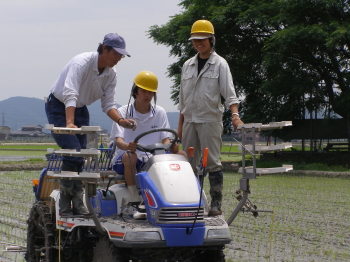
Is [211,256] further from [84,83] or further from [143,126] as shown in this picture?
[84,83]

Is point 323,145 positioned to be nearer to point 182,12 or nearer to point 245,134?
point 182,12

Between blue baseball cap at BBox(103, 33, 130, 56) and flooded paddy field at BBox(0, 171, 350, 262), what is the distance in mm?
1891

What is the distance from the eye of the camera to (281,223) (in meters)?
8.78

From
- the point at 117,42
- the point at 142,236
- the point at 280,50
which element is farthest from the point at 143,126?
the point at 280,50

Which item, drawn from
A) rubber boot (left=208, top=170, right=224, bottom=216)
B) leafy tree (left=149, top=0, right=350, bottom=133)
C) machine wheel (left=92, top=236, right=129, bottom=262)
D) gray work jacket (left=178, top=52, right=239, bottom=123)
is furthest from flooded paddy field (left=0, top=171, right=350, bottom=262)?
leafy tree (left=149, top=0, right=350, bottom=133)

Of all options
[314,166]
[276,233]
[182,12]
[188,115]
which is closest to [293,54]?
[314,166]

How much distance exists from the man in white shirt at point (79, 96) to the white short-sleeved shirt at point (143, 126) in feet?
0.40

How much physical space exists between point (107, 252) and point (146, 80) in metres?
1.61

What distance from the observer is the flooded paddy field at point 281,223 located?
6.57m

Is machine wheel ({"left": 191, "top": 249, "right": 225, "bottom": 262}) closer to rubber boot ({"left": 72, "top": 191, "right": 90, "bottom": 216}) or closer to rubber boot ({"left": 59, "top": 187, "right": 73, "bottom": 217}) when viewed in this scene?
rubber boot ({"left": 72, "top": 191, "right": 90, "bottom": 216})

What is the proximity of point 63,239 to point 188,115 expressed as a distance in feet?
5.26

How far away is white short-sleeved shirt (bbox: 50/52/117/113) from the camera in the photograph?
5.27m

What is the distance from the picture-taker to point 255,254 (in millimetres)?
6477

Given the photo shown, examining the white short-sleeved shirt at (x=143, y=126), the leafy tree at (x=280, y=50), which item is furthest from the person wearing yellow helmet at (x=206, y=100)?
the leafy tree at (x=280, y=50)
